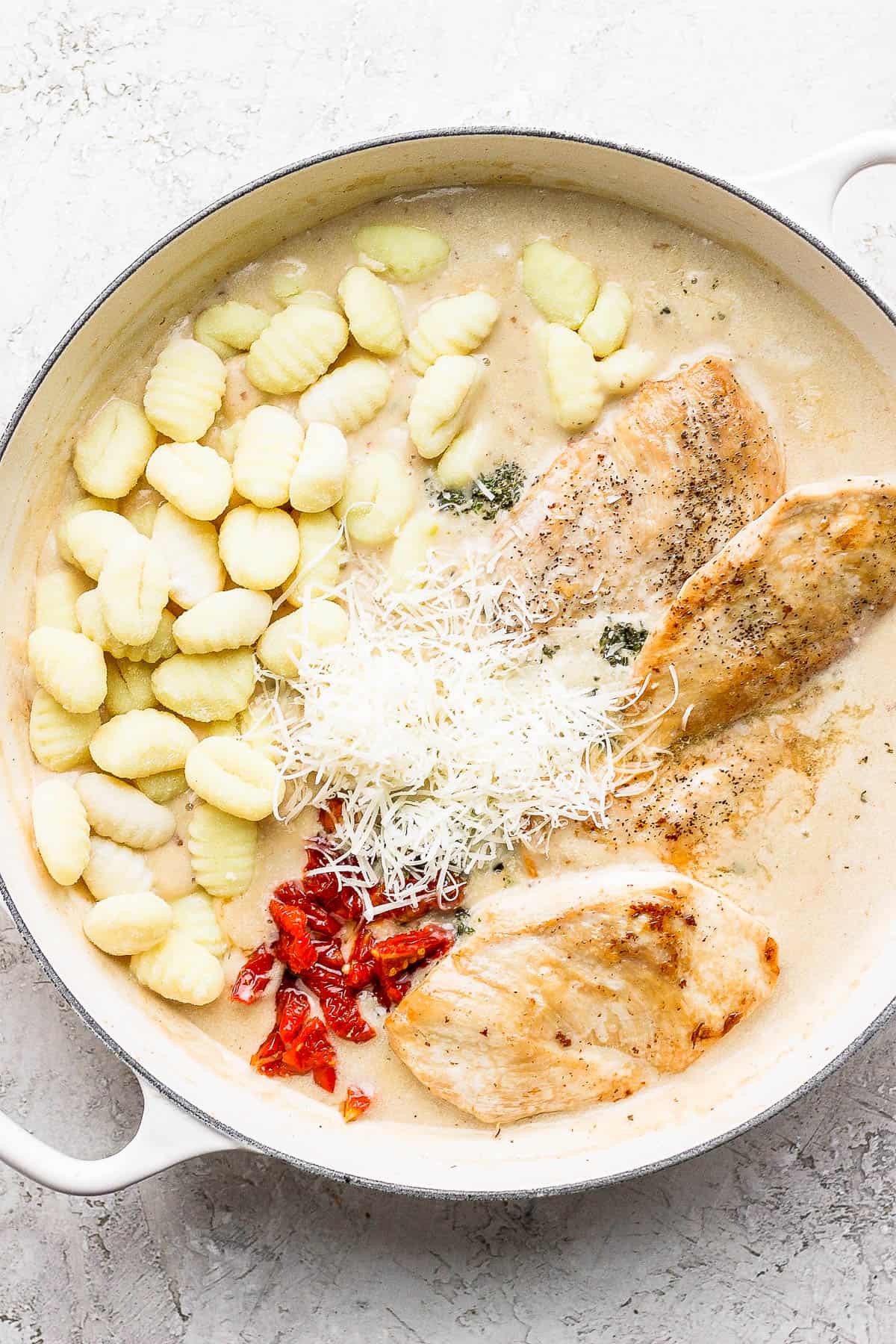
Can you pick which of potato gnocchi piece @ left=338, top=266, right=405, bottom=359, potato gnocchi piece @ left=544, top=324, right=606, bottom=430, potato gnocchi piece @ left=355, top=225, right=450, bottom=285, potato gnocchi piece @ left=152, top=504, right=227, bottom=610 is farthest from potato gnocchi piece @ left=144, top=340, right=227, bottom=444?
potato gnocchi piece @ left=544, top=324, right=606, bottom=430

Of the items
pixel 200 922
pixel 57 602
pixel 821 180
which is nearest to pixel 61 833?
pixel 200 922

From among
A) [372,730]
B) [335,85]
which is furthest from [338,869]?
[335,85]

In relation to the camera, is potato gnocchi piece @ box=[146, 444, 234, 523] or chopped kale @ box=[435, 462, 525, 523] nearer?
potato gnocchi piece @ box=[146, 444, 234, 523]

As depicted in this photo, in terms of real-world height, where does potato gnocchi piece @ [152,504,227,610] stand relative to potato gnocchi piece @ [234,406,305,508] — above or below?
below

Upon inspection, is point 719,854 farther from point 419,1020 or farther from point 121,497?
point 121,497

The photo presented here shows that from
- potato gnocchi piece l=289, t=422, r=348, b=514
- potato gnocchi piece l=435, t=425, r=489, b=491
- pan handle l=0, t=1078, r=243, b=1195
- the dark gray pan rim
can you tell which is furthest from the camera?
potato gnocchi piece l=435, t=425, r=489, b=491

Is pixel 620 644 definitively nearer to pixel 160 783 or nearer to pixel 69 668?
pixel 160 783

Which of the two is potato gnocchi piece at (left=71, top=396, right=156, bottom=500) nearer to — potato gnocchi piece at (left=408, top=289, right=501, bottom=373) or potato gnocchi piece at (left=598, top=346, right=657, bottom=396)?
potato gnocchi piece at (left=408, top=289, right=501, bottom=373)
